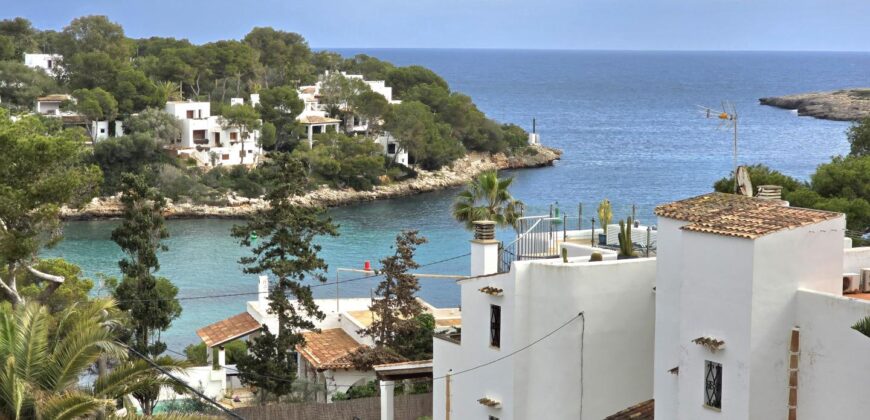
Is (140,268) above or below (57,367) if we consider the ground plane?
below

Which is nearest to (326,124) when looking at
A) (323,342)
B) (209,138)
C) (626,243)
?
(209,138)

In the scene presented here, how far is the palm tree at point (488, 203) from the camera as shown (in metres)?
19.3

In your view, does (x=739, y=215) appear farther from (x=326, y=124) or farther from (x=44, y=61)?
(x=44, y=61)

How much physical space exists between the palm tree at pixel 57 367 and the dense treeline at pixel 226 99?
4496cm

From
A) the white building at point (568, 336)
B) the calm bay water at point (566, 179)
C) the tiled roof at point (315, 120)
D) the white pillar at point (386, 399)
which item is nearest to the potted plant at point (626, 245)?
the white building at point (568, 336)

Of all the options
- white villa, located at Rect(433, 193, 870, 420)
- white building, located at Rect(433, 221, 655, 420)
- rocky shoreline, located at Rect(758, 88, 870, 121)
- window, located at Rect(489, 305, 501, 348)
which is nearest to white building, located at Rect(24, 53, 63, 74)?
window, located at Rect(489, 305, 501, 348)

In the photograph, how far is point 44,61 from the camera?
253ft

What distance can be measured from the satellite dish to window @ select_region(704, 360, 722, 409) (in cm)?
282

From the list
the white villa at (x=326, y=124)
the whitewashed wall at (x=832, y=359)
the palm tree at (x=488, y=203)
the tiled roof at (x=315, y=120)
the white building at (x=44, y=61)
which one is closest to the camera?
the whitewashed wall at (x=832, y=359)

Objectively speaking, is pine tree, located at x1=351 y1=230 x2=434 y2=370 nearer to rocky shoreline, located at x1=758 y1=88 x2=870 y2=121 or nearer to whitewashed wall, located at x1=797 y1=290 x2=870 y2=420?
whitewashed wall, located at x1=797 y1=290 x2=870 y2=420

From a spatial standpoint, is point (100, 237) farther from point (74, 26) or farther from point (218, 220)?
point (74, 26)

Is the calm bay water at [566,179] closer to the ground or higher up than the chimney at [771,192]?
closer to the ground

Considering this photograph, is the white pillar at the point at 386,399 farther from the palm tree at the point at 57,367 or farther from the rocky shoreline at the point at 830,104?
the rocky shoreline at the point at 830,104

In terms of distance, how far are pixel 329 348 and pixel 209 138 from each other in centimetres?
4237
